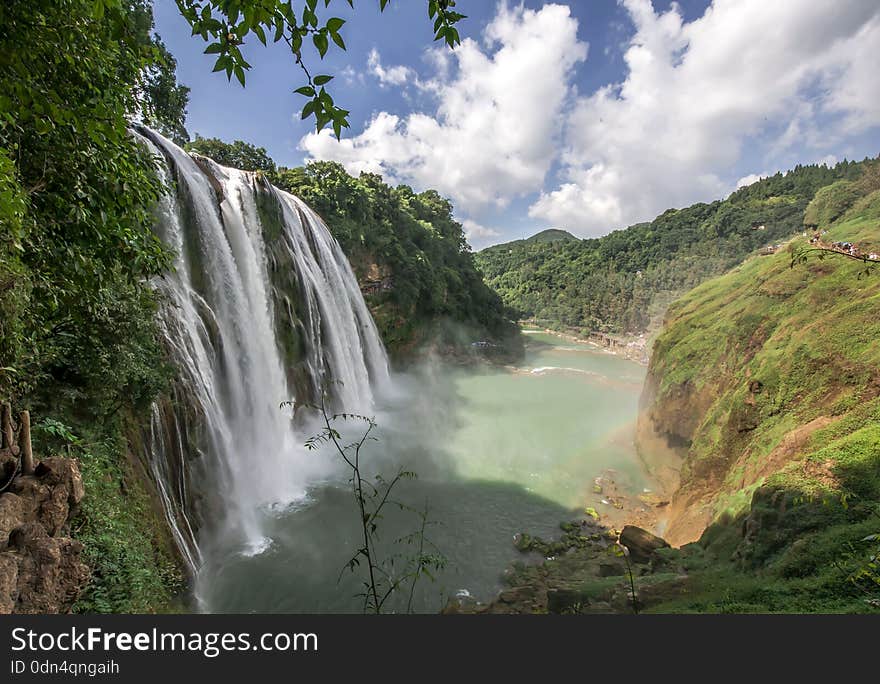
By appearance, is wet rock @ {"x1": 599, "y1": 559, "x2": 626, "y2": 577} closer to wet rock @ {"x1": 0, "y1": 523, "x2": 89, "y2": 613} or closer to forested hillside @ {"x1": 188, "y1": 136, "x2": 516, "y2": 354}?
wet rock @ {"x1": 0, "y1": 523, "x2": 89, "y2": 613}

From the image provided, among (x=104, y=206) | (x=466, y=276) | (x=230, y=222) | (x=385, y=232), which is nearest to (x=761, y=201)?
(x=466, y=276)

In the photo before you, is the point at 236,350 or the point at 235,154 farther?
the point at 235,154

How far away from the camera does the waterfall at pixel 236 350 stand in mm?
8484

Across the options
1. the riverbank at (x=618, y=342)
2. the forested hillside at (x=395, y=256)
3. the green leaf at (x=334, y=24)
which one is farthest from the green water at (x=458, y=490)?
the riverbank at (x=618, y=342)

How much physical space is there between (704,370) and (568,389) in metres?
13.6

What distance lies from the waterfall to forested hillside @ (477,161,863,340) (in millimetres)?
41633

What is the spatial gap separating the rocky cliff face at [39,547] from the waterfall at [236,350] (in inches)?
87.0

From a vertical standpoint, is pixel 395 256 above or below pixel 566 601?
above

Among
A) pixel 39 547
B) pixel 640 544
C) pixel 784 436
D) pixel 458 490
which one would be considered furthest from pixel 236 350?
pixel 784 436

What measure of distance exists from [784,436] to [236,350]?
46.3 feet

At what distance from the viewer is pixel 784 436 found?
27.0 feet

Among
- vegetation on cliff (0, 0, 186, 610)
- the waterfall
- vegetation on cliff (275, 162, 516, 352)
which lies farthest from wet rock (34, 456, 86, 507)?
vegetation on cliff (275, 162, 516, 352)

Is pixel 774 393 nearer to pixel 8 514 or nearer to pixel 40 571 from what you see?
pixel 40 571

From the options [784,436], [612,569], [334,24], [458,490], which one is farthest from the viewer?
[458,490]
